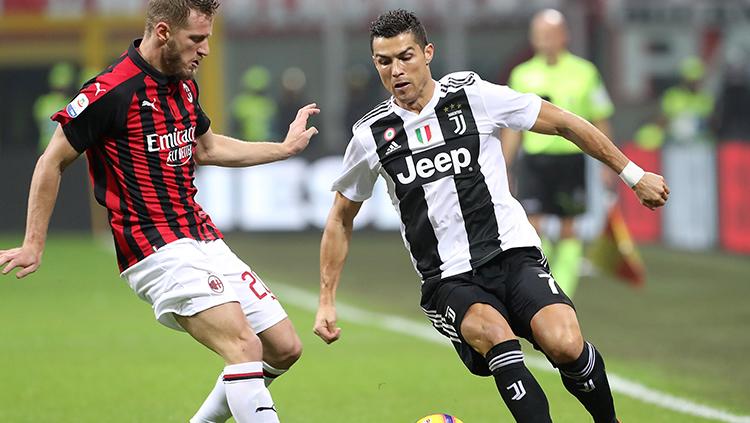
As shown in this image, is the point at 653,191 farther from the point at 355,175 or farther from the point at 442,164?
the point at 355,175

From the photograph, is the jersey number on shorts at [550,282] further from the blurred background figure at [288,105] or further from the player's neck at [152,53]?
the blurred background figure at [288,105]

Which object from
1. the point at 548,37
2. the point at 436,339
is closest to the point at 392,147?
the point at 436,339

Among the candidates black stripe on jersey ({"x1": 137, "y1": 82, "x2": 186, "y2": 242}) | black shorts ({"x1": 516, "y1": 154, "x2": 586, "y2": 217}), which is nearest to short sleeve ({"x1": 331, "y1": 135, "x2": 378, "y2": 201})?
black stripe on jersey ({"x1": 137, "y1": 82, "x2": 186, "y2": 242})

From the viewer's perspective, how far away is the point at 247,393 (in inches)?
241

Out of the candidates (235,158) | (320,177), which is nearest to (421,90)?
(235,158)

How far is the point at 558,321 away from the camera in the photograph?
6.30 metres

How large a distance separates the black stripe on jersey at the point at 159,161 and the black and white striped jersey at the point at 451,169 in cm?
86

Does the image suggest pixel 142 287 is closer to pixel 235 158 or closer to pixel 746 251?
pixel 235 158

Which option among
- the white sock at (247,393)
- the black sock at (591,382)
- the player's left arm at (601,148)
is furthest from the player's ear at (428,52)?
the white sock at (247,393)

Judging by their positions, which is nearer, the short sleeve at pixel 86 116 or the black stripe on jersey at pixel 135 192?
the short sleeve at pixel 86 116

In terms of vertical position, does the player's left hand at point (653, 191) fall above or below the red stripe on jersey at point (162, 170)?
below

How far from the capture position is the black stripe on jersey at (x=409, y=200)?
21.8ft

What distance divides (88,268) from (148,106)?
1202cm

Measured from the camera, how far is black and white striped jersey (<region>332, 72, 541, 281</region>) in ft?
21.7
